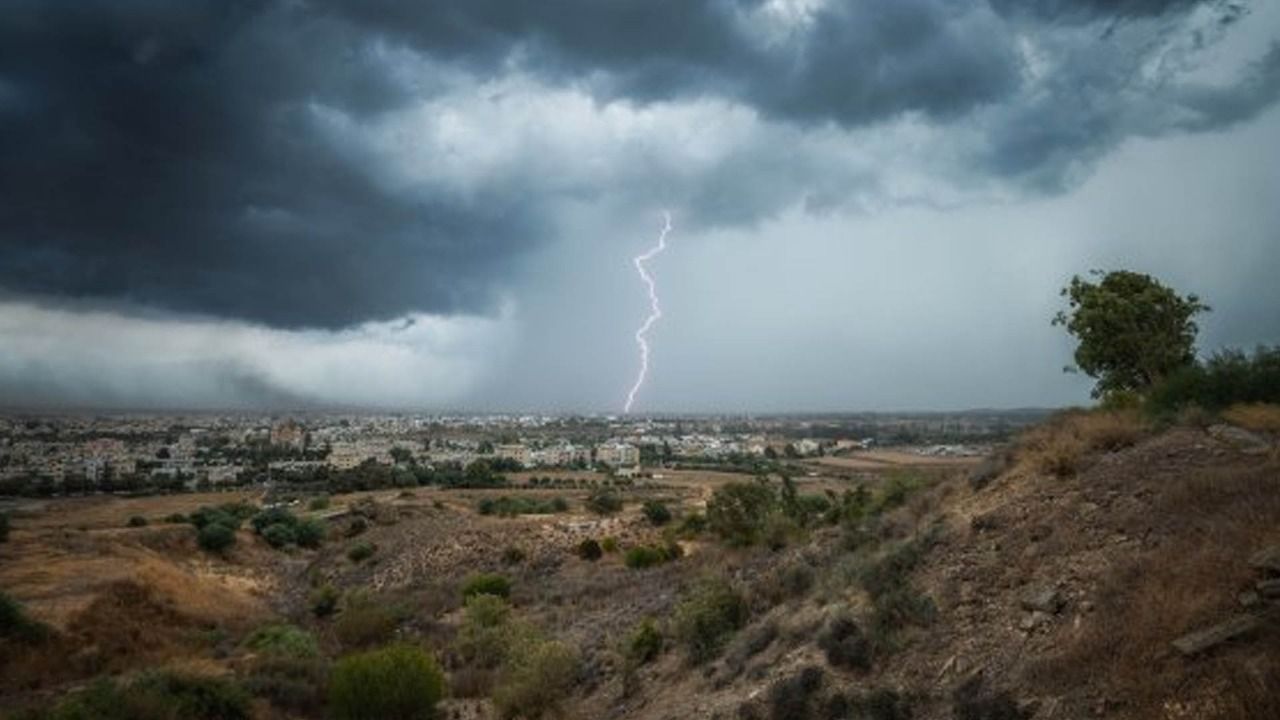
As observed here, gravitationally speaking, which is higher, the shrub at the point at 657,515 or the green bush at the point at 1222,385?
the green bush at the point at 1222,385

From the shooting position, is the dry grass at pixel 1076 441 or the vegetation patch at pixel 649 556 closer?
the dry grass at pixel 1076 441

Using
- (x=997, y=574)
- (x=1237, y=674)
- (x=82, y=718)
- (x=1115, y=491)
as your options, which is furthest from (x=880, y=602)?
(x=82, y=718)

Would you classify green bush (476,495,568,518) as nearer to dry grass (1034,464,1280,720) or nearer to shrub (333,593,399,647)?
shrub (333,593,399,647)

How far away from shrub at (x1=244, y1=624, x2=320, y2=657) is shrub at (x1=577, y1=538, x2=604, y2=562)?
57.9ft

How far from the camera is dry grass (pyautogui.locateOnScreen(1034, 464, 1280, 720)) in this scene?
31.6ft

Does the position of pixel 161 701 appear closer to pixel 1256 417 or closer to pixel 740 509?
pixel 1256 417

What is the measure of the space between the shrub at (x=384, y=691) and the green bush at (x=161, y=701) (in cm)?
266

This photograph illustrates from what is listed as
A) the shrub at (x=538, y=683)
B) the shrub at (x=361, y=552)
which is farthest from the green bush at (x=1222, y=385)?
the shrub at (x=361, y=552)

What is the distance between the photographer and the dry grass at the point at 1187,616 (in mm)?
9625

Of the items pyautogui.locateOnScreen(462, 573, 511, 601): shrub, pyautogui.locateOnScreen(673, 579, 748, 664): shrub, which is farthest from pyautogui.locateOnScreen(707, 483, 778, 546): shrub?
pyautogui.locateOnScreen(673, 579, 748, 664): shrub

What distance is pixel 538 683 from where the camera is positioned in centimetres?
2316

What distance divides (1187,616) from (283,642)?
2910cm

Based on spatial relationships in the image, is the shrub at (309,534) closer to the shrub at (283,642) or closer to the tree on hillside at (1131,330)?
the shrub at (283,642)

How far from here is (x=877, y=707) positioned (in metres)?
13.7
